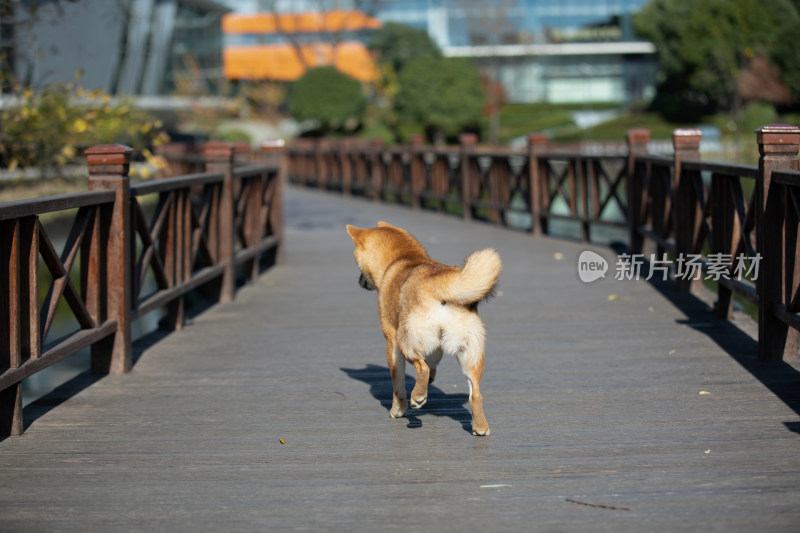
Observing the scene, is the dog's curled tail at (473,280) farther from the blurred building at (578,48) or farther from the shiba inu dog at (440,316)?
the blurred building at (578,48)

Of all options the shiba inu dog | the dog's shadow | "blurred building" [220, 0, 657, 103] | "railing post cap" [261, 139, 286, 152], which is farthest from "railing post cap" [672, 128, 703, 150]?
"blurred building" [220, 0, 657, 103]

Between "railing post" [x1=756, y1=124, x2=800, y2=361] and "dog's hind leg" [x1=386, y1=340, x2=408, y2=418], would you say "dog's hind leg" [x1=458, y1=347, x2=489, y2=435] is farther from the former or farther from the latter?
"railing post" [x1=756, y1=124, x2=800, y2=361]

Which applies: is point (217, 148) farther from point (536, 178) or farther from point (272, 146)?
point (536, 178)

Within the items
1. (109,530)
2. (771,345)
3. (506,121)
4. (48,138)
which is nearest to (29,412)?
(109,530)

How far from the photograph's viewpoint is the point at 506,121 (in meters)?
70.8

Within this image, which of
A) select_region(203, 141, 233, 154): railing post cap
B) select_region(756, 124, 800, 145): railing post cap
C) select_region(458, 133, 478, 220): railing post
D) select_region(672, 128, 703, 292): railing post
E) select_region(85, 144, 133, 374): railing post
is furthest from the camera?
select_region(458, 133, 478, 220): railing post

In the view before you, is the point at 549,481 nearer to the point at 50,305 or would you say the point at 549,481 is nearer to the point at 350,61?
the point at 50,305

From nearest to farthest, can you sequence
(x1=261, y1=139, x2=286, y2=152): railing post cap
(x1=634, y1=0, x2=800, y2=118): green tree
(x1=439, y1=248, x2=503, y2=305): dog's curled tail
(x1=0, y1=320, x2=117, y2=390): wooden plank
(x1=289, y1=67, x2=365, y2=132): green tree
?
1. (x1=439, y1=248, x2=503, y2=305): dog's curled tail
2. (x1=0, y1=320, x2=117, y2=390): wooden plank
3. (x1=261, y1=139, x2=286, y2=152): railing post cap
4. (x1=289, y1=67, x2=365, y2=132): green tree
5. (x1=634, y1=0, x2=800, y2=118): green tree

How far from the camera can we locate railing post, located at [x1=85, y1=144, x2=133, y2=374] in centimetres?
634

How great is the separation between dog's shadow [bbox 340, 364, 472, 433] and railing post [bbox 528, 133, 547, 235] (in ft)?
27.3

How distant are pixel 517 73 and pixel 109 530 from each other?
72686 millimetres

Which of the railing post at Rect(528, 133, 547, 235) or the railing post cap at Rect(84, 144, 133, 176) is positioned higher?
the railing post cap at Rect(84, 144, 133, 176)

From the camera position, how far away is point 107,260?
250 inches

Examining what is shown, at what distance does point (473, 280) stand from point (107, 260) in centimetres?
288
